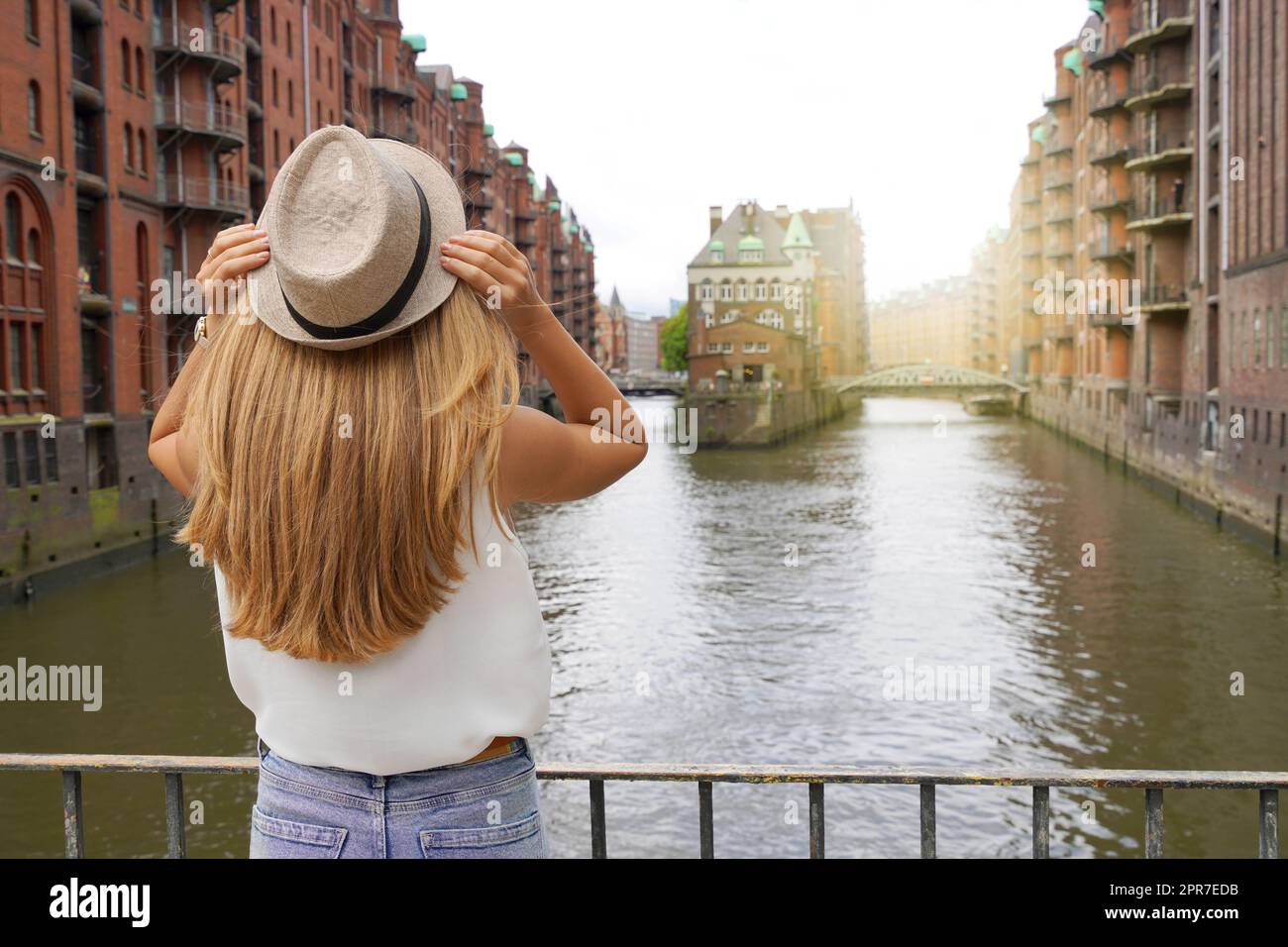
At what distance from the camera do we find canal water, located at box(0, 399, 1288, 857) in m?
13.6

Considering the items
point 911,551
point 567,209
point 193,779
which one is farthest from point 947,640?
point 567,209

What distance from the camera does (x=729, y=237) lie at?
10119cm

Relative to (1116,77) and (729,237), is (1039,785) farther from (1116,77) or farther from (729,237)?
(729,237)

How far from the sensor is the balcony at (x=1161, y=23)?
139 ft

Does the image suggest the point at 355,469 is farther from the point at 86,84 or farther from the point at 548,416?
the point at 86,84

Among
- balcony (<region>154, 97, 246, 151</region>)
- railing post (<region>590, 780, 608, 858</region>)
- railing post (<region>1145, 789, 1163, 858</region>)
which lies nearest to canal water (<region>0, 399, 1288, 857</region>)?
railing post (<region>1145, 789, 1163, 858</region>)

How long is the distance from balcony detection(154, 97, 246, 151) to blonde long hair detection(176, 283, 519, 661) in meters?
33.3

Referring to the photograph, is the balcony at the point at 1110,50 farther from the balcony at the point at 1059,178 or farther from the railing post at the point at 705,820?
the railing post at the point at 705,820

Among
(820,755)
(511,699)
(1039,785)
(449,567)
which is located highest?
(449,567)

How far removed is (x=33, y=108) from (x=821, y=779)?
2734 cm

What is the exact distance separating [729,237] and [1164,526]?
236 ft

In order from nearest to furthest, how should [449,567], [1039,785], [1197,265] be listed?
1. [449,567]
2. [1039,785]
3. [1197,265]

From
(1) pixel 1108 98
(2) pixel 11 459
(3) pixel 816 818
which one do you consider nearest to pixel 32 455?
(2) pixel 11 459

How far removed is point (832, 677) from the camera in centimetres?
1933
